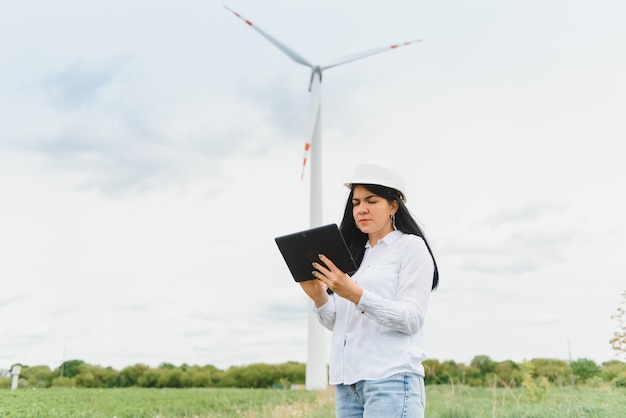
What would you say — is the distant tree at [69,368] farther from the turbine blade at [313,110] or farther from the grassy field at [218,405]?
the turbine blade at [313,110]

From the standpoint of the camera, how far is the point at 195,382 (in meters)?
18.1

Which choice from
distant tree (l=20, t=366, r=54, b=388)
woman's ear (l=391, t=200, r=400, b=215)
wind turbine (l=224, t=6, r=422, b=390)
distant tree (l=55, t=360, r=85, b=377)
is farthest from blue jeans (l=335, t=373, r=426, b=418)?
wind turbine (l=224, t=6, r=422, b=390)

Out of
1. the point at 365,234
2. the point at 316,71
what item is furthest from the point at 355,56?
the point at 365,234

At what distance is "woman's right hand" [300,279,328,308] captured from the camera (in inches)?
158

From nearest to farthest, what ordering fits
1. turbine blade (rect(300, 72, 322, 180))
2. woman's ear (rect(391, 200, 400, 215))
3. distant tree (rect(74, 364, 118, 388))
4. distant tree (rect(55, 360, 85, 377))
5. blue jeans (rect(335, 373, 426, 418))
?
blue jeans (rect(335, 373, 426, 418)) → woman's ear (rect(391, 200, 400, 215)) → distant tree (rect(55, 360, 85, 377)) → distant tree (rect(74, 364, 118, 388)) → turbine blade (rect(300, 72, 322, 180))

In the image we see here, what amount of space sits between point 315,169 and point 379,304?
1656cm

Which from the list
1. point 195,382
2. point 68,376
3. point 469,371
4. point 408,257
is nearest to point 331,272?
point 408,257

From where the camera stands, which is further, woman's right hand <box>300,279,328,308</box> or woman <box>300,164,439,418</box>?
woman's right hand <box>300,279,328,308</box>

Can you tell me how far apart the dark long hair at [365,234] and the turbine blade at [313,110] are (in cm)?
1430

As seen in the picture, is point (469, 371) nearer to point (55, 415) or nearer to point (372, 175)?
point (55, 415)

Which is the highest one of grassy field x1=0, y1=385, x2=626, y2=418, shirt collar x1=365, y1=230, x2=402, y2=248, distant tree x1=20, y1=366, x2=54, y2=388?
shirt collar x1=365, y1=230, x2=402, y2=248

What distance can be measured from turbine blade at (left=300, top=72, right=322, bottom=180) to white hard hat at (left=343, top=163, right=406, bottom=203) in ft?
47.9

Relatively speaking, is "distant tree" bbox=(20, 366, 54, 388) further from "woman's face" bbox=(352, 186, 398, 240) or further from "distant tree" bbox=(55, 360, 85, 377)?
"woman's face" bbox=(352, 186, 398, 240)

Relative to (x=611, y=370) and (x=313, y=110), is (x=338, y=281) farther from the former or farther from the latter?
(x=313, y=110)
